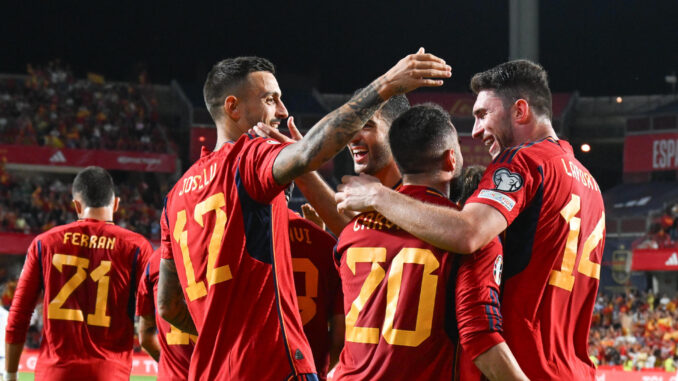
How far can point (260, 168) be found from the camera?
3.05 metres

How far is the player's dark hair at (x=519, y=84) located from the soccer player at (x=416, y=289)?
1.31ft

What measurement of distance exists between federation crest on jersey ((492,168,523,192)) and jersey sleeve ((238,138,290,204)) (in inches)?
30.4

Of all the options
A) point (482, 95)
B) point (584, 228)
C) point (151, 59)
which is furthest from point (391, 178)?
point (151, 59)

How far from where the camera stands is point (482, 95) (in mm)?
3520

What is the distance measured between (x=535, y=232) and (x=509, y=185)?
0.81 ft

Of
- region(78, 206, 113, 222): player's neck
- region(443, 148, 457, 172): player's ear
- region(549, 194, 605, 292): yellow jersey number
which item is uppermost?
region(78, 206, 113, 222): player's neck

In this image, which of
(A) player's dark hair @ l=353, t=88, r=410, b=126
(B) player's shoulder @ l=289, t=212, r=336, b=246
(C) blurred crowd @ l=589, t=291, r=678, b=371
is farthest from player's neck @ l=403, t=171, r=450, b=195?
(C) blurred crowd @ l=589, t=291, r=678, b=371

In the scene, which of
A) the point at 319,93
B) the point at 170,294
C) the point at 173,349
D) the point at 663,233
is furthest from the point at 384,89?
the point at 319,93

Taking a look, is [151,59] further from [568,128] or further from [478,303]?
[478,303]

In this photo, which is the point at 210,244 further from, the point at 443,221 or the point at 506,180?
the point at 506,180

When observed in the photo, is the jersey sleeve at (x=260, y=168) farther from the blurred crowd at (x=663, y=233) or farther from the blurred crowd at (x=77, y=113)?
the blurred crowd at (x=77, y=113)

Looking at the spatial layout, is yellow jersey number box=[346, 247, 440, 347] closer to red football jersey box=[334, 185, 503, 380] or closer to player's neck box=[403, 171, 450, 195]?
red football jersey box=[334, 185, 503, 380]

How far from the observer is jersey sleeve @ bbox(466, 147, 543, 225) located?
2.99 meters

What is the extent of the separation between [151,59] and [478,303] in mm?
42806
